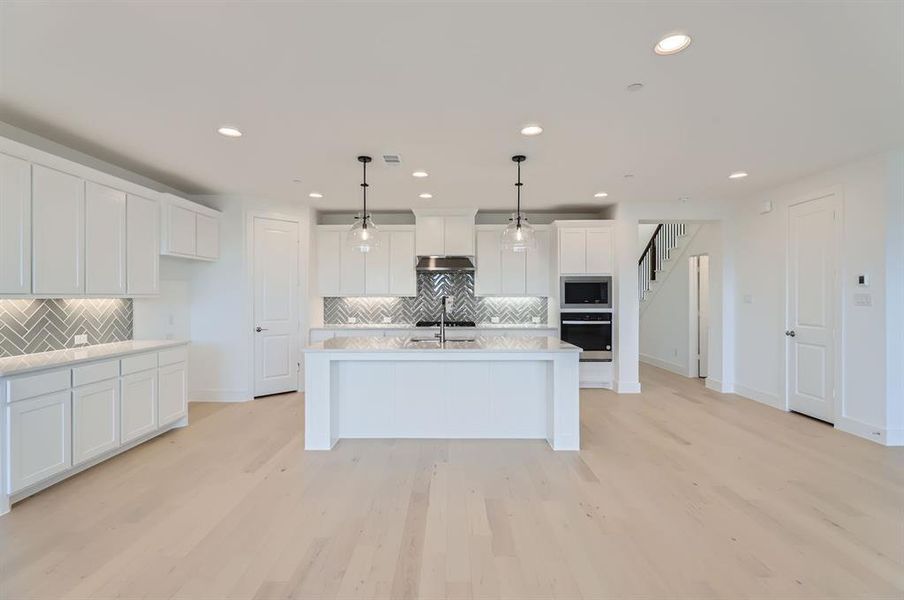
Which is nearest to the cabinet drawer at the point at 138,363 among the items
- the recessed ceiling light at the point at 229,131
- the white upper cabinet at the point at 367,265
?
the recessed ceiling light at the point at 229,131

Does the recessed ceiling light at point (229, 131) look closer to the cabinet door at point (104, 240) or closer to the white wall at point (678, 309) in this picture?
the cabinet door at point (104, 240)

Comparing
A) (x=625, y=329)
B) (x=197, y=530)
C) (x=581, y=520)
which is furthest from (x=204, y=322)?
(x=625, y=329)

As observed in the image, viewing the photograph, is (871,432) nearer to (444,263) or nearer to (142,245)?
(444,263)

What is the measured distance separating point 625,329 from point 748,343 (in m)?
1.54

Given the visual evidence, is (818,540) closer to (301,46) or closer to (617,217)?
(301,46)

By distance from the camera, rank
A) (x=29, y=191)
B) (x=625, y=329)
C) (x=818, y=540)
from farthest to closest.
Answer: (x=625, y=329) → (x=29, y=191) → (x=818, y=540)

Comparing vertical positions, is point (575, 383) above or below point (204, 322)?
below

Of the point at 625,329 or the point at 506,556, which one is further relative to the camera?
the point at 625,329

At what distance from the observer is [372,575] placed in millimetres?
1881

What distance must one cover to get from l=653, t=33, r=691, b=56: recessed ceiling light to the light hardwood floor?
2607 mm

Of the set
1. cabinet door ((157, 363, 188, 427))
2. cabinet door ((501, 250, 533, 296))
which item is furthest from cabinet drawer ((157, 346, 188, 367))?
cabinet door ((501, 250, 533, 296))

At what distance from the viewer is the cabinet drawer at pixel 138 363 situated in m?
3.25

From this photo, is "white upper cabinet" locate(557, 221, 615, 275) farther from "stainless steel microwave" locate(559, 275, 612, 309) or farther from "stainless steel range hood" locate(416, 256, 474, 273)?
"stainless steel range hood" locate(416, 256, 474, 273)

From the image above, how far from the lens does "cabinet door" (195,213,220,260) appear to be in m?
4.62
